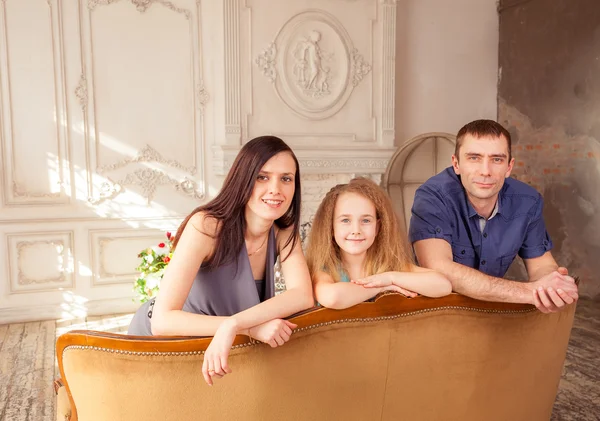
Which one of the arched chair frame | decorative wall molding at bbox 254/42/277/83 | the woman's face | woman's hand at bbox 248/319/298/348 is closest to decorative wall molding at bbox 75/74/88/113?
decorative wall molding at bbox 254/42/277/83

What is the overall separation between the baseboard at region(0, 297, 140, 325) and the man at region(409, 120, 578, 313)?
3.55 meters

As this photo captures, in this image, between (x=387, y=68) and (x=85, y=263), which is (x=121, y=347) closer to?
(x=85, y=263)

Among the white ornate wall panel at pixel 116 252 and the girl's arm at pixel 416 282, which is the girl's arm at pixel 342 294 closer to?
the girl's arm at pixel 416 282

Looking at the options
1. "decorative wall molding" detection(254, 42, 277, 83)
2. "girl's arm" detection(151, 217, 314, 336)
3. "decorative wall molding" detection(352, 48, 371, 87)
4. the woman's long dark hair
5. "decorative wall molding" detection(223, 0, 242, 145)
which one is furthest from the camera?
"decorative wall molding" detection(352, 48, 371, 87)

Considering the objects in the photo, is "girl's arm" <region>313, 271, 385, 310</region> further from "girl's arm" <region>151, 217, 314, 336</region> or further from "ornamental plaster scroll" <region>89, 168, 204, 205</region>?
"ornamental plaster scroll" <region>89, 168, 204, 205</region>

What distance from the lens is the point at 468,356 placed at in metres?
1.63

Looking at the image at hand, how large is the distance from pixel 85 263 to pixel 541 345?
166 inches

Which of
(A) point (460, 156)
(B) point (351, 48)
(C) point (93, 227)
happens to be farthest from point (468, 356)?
(B) point (351, 48)

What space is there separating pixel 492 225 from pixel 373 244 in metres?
0.70

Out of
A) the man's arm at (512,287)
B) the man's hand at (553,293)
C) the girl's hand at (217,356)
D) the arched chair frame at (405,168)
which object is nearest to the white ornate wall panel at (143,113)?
the arched chair frame at (405,168)

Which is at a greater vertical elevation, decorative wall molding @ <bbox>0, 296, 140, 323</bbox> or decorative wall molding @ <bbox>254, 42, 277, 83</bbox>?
decorative wall molding @ <bbox>254, 42, 277, 83</bbox>

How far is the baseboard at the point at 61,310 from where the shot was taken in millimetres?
4680

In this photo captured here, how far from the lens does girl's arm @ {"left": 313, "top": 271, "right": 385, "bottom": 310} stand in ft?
4.93

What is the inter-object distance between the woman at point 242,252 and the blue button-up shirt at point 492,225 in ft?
2.28
